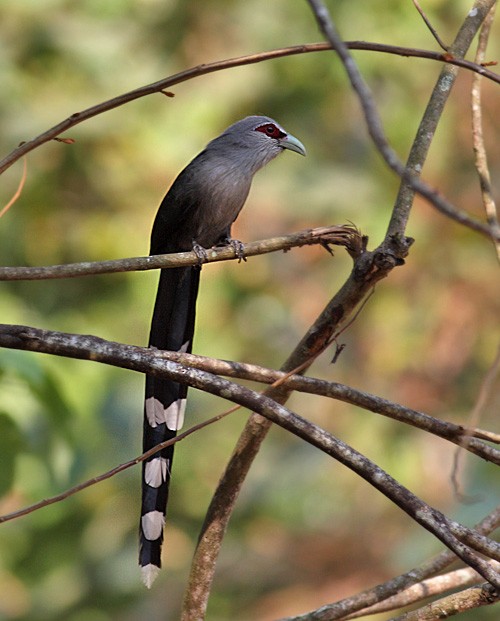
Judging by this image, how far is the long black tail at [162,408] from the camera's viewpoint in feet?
8.27

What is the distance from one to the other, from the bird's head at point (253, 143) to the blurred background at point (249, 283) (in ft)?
5.45

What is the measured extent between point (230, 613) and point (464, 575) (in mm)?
3907

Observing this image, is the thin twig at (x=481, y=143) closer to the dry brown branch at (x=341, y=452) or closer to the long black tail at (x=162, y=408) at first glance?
the dry brown branch at (x=341, y=452)

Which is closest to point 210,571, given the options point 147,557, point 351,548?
point 147,557

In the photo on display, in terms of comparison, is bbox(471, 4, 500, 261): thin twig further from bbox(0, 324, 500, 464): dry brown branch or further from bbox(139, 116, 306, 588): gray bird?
bbox(139, 116, 306, 588): gray bird

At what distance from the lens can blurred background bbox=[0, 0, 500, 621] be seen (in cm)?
563

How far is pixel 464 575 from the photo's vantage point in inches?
89.4

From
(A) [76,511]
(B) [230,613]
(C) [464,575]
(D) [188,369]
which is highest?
(A) [76,511]

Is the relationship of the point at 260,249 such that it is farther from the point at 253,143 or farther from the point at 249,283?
the point at 249,283

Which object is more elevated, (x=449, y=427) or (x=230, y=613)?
(x=230, y=613)

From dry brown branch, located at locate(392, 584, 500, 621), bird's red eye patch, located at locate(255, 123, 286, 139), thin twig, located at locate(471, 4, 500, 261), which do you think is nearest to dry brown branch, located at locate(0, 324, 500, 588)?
dry brown branch, located at locate(392, 584, 500, 621)

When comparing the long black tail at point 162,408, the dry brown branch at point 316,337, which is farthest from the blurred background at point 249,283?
the dry brown branch at point 316,337

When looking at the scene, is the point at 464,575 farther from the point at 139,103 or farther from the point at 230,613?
the point at 139,103

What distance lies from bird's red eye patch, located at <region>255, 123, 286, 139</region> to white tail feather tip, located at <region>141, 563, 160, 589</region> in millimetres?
2019
